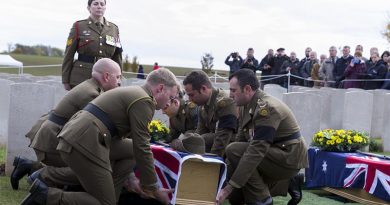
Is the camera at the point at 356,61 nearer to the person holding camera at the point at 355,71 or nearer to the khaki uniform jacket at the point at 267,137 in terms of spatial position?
the person holding camera at the point at 355,71

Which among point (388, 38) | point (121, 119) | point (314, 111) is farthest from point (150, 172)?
point (388, 38)

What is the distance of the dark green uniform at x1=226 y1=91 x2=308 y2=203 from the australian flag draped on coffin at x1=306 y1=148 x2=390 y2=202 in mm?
1059

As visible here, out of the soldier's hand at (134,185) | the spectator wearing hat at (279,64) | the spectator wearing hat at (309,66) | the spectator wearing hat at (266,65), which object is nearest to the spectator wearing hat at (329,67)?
the spectator wearing hat at (309,66)

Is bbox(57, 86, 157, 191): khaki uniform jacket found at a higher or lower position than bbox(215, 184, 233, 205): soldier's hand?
higher

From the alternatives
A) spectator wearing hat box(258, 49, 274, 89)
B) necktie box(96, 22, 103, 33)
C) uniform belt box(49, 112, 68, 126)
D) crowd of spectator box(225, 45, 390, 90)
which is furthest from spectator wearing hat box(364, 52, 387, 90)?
uniform belt box(49, 112, 68, 126)

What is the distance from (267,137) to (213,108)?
1.13 metres

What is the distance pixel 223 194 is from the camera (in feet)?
18.8

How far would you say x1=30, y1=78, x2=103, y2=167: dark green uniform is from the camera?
600 centimetres

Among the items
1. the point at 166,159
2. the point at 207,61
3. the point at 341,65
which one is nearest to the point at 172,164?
the point at 166,159

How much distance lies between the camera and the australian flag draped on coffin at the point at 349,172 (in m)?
6.81

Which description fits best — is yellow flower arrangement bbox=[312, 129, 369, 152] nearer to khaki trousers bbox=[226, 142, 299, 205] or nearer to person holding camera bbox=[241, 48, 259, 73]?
khaki trousers bbox=[226, 142, 299, 205]

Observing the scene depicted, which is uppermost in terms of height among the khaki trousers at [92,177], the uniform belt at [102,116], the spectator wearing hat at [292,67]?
the spectator wearing hat at [292,67]

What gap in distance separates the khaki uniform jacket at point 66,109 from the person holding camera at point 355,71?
37.6ft

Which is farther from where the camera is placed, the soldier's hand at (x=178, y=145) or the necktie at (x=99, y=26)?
the necktie at (x=99, y=26)
